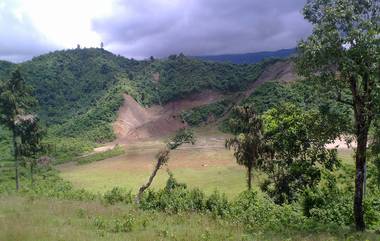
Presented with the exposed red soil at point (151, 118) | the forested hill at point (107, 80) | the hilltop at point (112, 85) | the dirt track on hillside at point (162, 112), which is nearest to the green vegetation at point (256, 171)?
the exposed red soil at point (151, 118)

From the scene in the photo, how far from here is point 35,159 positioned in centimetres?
5147

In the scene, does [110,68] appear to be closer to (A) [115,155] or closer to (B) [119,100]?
(B) [119,100]

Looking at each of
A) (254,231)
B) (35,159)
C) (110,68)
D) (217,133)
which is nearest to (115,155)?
(217,133)

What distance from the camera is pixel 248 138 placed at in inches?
1395

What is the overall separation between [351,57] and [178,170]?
51231 millimetres

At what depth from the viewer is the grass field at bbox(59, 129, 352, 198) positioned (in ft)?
180

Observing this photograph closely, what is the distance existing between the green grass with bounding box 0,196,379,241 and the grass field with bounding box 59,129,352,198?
27.3m

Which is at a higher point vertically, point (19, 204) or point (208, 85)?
point (208, 85)

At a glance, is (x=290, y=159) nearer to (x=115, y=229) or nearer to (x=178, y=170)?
(x=115, y=229)

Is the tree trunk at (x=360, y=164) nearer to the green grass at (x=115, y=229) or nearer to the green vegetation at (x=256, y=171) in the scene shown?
the green vegetation at (x=256, y=171)

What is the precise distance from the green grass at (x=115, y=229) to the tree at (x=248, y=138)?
15623mm

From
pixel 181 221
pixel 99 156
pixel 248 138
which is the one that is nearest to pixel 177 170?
pixel 99 156

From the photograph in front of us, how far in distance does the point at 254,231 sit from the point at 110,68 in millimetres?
154134

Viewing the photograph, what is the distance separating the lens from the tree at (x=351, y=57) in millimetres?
15016
